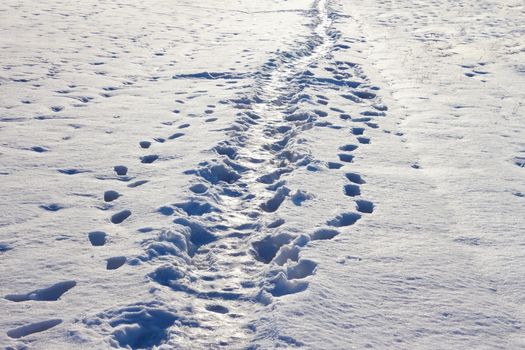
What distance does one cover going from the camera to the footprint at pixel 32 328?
3.73 m

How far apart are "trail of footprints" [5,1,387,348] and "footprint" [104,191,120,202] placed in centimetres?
1

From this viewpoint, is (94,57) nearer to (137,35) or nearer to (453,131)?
(137,35)

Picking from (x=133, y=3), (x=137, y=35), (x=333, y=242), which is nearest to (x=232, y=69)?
(x=137, y=35)

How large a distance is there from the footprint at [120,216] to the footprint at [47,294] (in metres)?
1.11

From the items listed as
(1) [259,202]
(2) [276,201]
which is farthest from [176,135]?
(2) [276,201]

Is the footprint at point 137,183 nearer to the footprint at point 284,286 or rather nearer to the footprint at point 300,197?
the footprint at point 300,197

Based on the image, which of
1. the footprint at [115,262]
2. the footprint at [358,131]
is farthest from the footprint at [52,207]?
the footprint at [358,131]

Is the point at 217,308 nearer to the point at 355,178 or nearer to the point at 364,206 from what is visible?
the point at 364,206

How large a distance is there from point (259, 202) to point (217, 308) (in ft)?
6.09

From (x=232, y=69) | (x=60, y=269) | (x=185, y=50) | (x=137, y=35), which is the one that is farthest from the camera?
(x=137, y=35)

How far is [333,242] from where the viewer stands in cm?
493

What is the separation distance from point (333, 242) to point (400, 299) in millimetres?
954

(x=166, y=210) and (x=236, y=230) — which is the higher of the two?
(x=166, y=210)

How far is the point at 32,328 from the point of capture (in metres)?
3.79
